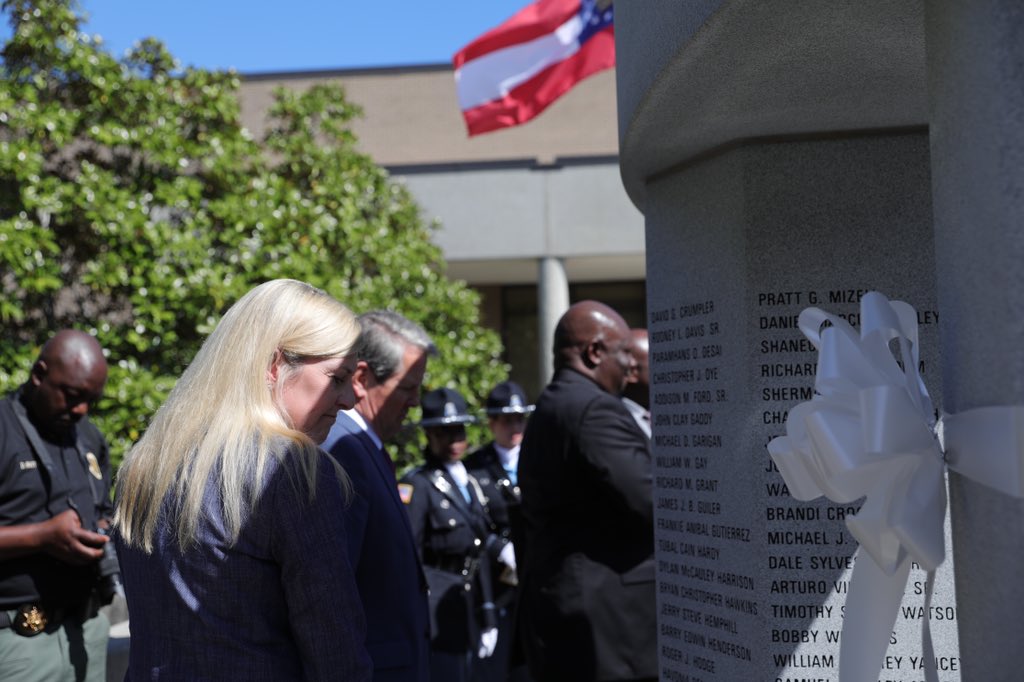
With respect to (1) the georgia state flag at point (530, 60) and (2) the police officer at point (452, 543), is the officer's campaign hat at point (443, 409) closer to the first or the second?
(2) the police officer at point (452, 543)

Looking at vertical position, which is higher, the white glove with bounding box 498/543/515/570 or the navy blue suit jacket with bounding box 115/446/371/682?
the navy blue suit jacket with bounding box 115/446/371/682

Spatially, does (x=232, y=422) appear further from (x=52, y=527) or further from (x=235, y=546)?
(x=52, y=527)

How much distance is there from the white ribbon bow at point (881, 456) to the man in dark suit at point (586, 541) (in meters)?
2.33

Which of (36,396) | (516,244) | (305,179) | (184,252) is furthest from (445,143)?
(36,396)

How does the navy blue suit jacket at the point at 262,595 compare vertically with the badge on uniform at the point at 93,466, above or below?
below

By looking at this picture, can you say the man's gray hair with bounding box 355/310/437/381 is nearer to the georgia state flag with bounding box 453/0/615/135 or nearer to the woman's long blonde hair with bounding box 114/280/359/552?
the woman's long blonde hair with bounding box 114/280/359/552

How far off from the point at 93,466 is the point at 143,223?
4.00 meters

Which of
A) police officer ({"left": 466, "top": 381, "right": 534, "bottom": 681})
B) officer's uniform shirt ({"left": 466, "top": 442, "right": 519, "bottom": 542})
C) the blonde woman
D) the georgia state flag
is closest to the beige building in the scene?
the georgia state flag

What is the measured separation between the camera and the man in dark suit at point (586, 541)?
391cm

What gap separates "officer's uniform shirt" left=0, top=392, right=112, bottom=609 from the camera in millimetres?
4086

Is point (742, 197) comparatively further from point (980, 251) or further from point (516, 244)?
point (516, 244)

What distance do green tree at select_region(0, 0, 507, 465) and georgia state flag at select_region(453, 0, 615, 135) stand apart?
1.67 m

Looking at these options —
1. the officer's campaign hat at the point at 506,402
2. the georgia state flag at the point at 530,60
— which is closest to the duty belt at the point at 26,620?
the officer's campaign hat at the point at 506,402

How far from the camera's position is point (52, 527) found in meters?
3.99
